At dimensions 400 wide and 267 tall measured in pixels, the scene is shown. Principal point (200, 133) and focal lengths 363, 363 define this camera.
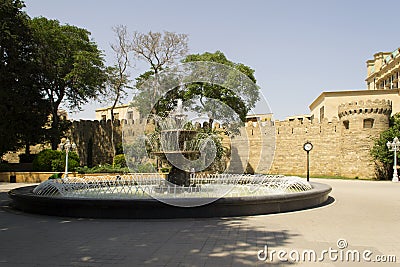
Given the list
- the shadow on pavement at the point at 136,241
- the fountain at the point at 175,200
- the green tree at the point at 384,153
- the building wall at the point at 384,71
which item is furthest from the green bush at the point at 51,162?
the building wall at the point at 384,71

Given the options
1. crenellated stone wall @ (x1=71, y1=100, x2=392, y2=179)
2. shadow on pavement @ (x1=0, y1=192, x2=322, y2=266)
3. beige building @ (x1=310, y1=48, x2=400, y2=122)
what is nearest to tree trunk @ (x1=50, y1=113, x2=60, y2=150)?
crenellated stone wall @ (x1=71, y1=100, x2=392, y2=179)

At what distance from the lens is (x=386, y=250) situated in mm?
5348

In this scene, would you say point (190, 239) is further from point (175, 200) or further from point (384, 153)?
point (384, 153)

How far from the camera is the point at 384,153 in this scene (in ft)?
84.0

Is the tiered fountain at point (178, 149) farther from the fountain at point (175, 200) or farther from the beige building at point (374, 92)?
the beige building at point (374, 92)

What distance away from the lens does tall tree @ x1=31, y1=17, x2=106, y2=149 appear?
2866cm

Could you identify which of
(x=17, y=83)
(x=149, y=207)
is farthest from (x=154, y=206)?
(x=17, y=83)

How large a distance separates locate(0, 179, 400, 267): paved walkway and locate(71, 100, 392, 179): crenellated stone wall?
1762cm

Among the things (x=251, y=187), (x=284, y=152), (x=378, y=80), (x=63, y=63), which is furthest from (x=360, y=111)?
(x=378, y=80)

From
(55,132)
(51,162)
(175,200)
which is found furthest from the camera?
(55,132)

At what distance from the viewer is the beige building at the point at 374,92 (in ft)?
123

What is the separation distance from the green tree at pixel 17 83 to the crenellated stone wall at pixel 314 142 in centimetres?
679

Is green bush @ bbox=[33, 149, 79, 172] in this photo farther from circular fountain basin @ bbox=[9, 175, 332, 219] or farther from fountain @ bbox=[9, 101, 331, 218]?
circular fountain basin @ bbox=[9, 175, 332, 219]

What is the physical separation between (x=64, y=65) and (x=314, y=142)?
21469mm
